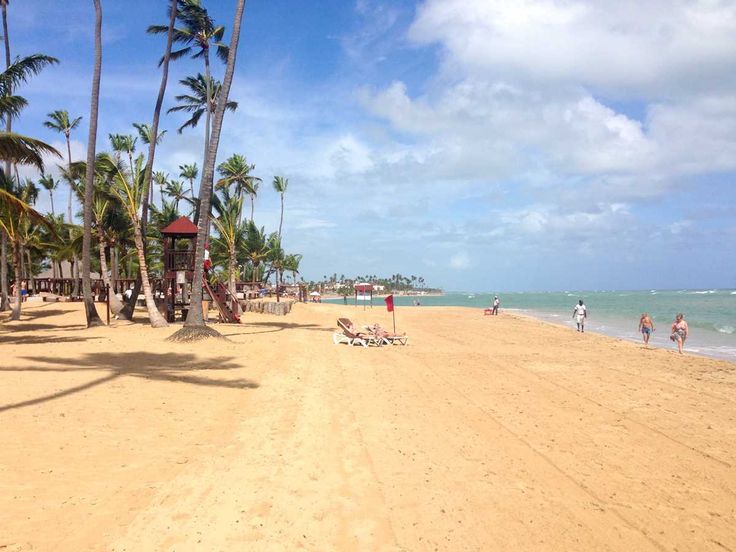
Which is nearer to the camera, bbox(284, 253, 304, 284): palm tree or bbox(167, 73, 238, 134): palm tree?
bbox(167, 73, 238, 134): palm tree

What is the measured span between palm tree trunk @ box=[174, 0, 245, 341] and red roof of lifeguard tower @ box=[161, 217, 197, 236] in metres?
7.48

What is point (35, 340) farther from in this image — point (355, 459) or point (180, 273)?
point (355, 459)

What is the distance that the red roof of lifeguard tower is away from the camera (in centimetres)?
2298

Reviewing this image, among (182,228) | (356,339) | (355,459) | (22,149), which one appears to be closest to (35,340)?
(22,149)

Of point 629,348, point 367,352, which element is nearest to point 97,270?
point 367,352

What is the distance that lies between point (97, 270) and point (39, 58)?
149 ft

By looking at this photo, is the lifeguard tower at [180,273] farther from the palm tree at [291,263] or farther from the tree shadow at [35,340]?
the palm tree at [291,263]

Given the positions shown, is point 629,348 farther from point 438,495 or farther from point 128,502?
point 128,502

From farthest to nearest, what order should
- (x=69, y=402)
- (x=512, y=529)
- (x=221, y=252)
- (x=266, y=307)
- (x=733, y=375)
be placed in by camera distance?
(x=221, y=252) → (x=266, y=307) → (x=733, y=375) → (x=69, y=402) → (x=512, y=529)

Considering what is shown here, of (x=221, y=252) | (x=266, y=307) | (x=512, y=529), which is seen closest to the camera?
(x=512, y=529)

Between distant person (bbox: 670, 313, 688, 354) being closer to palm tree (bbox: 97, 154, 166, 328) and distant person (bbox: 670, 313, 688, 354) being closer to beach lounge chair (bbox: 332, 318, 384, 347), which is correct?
beach lounge chair (bbox: 332, 318, 384, 347)

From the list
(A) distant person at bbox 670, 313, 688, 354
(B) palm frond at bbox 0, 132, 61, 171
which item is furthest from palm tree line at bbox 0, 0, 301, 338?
(A) distant person at bbox 670, 313, 688, 354

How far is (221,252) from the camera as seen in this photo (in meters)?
45.1

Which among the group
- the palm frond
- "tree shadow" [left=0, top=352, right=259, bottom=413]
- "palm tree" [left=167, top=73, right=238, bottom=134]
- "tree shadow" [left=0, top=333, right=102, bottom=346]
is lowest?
"tree shadow" [left=0, top=352, right=259, bottom=413]
